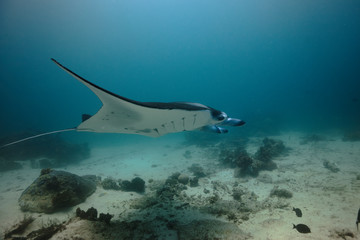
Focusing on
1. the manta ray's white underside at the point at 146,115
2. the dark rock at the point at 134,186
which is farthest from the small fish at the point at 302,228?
the dark rock at the point at 134,186

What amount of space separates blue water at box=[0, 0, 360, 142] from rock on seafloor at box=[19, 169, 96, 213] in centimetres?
2049

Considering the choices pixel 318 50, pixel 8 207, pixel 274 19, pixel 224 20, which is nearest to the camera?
pixel 8 207

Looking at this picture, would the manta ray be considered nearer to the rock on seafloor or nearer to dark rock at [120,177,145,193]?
the rock on seafloor

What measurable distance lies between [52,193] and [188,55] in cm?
8572

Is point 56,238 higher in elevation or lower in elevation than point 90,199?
higher

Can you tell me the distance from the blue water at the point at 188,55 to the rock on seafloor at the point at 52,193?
2049 centimetres

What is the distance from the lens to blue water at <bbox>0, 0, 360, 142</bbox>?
33500mm

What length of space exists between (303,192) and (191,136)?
44.1 ft

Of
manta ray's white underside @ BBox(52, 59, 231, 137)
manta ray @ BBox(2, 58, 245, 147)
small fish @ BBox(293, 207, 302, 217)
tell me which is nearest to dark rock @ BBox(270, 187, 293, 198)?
small fish @ BBox(293, 207, 302, 217)

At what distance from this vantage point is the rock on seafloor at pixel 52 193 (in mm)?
3459

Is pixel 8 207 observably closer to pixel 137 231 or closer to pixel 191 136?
pixel 137 231

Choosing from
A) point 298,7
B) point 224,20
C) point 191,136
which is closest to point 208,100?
point 224,20

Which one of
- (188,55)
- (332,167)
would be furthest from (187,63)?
(332,167)

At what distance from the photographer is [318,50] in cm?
5838
